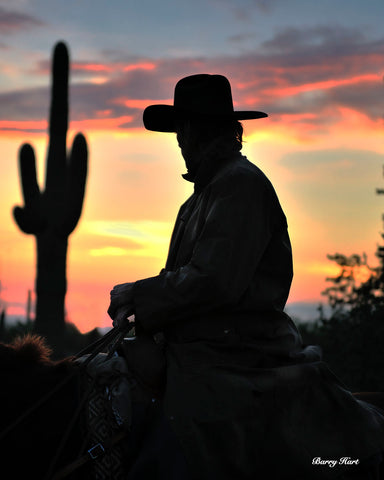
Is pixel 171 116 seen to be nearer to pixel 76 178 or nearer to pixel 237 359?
pixel 237 359

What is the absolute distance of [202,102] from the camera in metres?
4.37

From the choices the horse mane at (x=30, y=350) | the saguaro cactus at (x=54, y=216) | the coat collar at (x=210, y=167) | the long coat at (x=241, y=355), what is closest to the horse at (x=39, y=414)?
the horse mane at (x=30, y=350)

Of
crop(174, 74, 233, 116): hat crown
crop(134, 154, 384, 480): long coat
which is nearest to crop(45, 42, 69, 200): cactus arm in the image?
crop(174, 74, 233, 116): hat crown

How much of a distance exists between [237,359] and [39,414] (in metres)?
1.12

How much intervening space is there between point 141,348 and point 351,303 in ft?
31.8

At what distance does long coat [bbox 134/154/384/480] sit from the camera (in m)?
3.91

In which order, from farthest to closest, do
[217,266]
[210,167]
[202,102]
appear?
1. [202,102]
2. [210,167]
3. [217,266]

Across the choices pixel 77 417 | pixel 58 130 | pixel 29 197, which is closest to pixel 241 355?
pixel 77 417

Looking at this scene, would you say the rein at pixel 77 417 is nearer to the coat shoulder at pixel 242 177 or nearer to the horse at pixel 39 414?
the horse at pixel 39 414

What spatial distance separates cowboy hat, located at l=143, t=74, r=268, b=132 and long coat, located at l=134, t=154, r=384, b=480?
1.14 feet

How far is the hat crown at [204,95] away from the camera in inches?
171

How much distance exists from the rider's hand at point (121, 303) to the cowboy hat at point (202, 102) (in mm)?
1082

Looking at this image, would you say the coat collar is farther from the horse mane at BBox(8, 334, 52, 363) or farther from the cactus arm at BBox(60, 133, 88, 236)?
the cactus arm at BBox(60, 133, 88, 236)

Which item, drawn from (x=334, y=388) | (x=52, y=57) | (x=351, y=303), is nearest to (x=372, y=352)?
(x=351, y=303)
